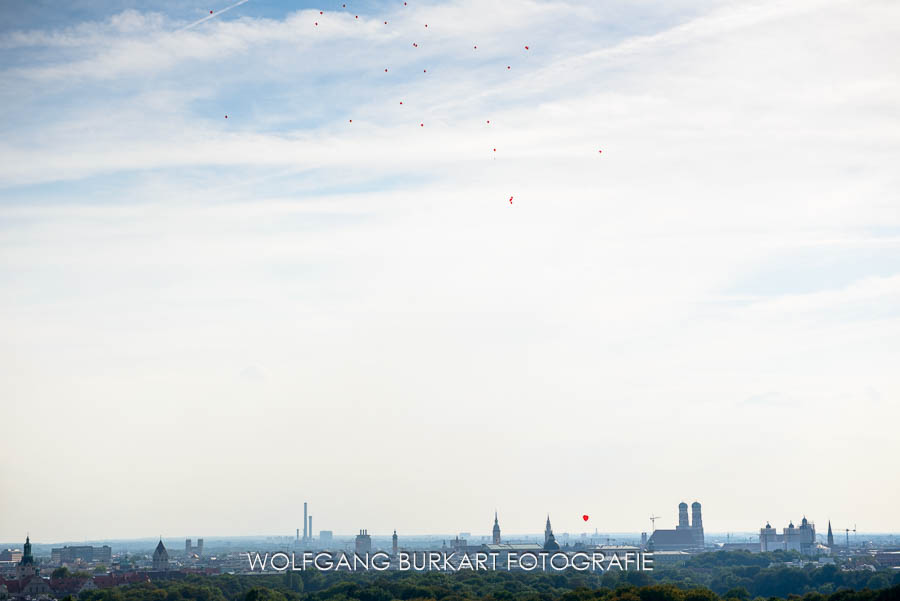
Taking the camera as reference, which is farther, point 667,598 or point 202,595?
point 202,595

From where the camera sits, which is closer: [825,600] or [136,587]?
[825,600]

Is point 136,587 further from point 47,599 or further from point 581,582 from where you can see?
point 581,582

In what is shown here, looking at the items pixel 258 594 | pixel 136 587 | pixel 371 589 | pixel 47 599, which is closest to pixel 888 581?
pixel 371 589

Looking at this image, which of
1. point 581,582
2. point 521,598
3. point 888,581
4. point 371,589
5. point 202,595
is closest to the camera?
point 521,598

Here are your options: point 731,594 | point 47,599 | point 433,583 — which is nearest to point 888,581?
point 731,594

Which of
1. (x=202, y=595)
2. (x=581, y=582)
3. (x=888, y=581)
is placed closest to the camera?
(x=202, y=595)

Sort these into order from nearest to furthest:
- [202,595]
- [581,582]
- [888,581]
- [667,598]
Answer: [667,598] → [202,595] → [888,581] → [581,582]

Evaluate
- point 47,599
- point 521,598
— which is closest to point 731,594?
point 521,598

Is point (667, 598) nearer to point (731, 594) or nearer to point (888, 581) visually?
point (731, 594)

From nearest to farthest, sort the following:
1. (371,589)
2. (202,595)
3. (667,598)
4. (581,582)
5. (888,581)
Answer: (667,598), (371,589), (202,595), (888,581), (581,582)
